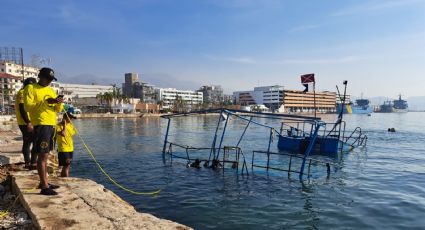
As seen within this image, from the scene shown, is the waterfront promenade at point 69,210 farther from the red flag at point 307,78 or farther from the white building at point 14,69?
the white building at point 14,69

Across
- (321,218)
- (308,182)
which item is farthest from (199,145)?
(321,218)

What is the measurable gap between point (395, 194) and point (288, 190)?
498 centimetres

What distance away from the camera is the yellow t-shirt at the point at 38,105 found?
727 cm

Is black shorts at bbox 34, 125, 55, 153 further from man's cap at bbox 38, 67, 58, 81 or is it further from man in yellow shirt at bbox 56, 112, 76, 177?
man in yellow shirt at bbox 56, 112, 76, 177

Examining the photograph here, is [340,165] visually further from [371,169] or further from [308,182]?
[308,182]

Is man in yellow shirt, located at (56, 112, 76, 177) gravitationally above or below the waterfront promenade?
above

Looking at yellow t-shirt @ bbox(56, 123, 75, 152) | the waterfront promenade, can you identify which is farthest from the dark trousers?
the waterfront promenade

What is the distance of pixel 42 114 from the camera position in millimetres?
7367

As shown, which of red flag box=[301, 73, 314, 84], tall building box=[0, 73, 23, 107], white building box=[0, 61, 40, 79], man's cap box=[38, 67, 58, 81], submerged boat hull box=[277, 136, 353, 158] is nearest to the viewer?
man's cap box=[38, 67, 58, 81]

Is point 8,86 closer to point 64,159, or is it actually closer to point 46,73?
point 64,159

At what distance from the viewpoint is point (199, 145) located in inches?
1460

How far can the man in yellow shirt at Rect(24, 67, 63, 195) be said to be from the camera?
7223mm

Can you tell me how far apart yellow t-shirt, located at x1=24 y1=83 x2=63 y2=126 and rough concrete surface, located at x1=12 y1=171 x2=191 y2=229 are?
5.38 feet

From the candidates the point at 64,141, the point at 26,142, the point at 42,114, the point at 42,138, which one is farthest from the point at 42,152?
the point at 26,142
